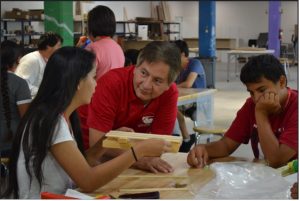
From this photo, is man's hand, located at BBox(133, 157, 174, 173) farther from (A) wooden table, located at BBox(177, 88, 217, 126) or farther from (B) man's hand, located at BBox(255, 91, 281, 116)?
(A) wooden table, located at BBox(177, 88, 217, 126)

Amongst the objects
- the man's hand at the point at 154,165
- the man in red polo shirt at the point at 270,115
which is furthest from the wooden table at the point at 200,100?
the man's hand at the point at 154,165

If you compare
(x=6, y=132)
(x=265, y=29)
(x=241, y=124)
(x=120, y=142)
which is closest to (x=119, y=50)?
(x=6, y=132)

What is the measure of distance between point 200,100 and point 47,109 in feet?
11.1

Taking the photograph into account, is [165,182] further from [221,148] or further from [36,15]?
[36,15]

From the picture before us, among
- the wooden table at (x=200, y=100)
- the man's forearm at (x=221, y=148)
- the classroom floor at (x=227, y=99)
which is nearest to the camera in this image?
the man's forearm at (x=221, y=148)

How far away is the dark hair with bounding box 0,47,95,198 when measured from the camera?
1.67m

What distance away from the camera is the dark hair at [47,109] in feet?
5.49

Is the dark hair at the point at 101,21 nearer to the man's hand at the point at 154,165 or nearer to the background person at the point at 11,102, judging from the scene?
the background person at the point at 11,102

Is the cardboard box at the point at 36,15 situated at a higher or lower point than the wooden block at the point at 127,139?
higher

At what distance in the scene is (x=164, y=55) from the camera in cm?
207

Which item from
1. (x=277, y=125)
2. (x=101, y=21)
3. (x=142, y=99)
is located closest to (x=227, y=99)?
(x=101, y=21)

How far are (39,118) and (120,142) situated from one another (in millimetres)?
335

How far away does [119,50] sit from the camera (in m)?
4.15

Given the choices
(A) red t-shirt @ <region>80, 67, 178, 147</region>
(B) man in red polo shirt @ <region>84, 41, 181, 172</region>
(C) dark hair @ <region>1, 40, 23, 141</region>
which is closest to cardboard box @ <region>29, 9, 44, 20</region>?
(C) dark hair @ <region>1, 40, 23, 141</region>
